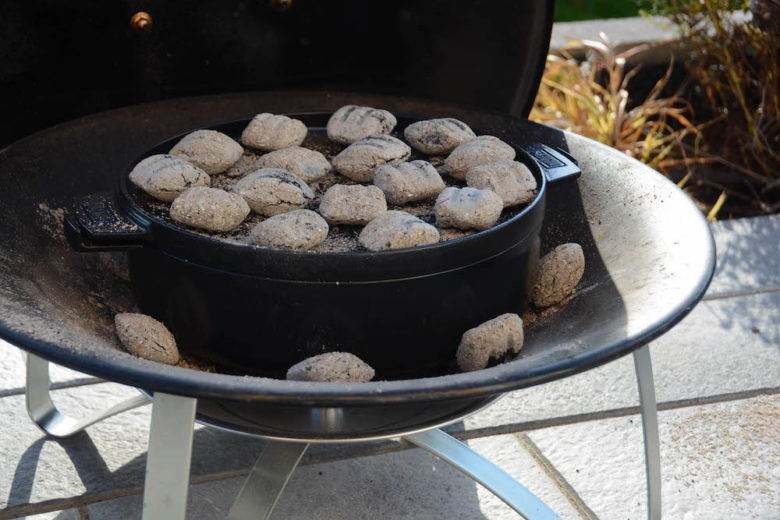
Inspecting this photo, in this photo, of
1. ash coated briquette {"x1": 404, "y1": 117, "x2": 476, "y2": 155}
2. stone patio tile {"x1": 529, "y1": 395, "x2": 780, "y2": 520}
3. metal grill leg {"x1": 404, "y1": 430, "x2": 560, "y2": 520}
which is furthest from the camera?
stone patio tile {"x1": 529, "y1": 395, "x2": 780, "y2": 520}

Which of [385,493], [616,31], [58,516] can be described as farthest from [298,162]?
[616,31]

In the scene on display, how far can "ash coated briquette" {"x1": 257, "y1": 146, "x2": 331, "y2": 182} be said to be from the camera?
1254mm

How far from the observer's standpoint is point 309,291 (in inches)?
40.4

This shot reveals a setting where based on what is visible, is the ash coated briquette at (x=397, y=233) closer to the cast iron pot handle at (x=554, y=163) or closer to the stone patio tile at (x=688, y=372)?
the cast iron pot handle at (x=554, y=163)

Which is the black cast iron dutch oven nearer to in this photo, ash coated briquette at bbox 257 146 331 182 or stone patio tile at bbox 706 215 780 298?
ash coated briquette at bbox 257 146 331 182

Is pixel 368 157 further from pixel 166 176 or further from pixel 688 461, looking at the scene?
pixel 688 461

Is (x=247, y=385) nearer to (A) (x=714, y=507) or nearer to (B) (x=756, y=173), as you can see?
(A) (x=714, y=507)

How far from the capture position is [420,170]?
1.20 m

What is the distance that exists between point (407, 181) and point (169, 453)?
19.4 inches

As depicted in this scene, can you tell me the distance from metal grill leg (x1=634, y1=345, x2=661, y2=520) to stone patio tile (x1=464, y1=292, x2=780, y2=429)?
0.34 metres

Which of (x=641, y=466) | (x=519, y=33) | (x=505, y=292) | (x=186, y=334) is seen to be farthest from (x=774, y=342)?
(x=186, y=334)

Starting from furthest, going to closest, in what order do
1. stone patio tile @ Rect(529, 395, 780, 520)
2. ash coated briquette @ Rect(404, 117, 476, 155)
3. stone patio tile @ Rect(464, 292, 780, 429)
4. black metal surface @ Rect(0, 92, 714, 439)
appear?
1. stone patio tile @ Rect(464, 292, 780, 429)
2. stone patio tile @ Rect(529, 395, 780, 520)
3. ash coated briquette @ Rect(404, 117, 476, 155)
4. black metal surface @ Rect(0, 92, 714, 439)

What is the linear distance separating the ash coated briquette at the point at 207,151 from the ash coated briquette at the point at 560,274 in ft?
1.61

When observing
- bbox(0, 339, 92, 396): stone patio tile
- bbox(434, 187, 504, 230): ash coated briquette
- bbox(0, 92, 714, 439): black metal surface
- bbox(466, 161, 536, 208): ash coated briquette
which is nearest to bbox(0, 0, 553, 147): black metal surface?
bbox(0, 92, 714, 439): black metal surface
